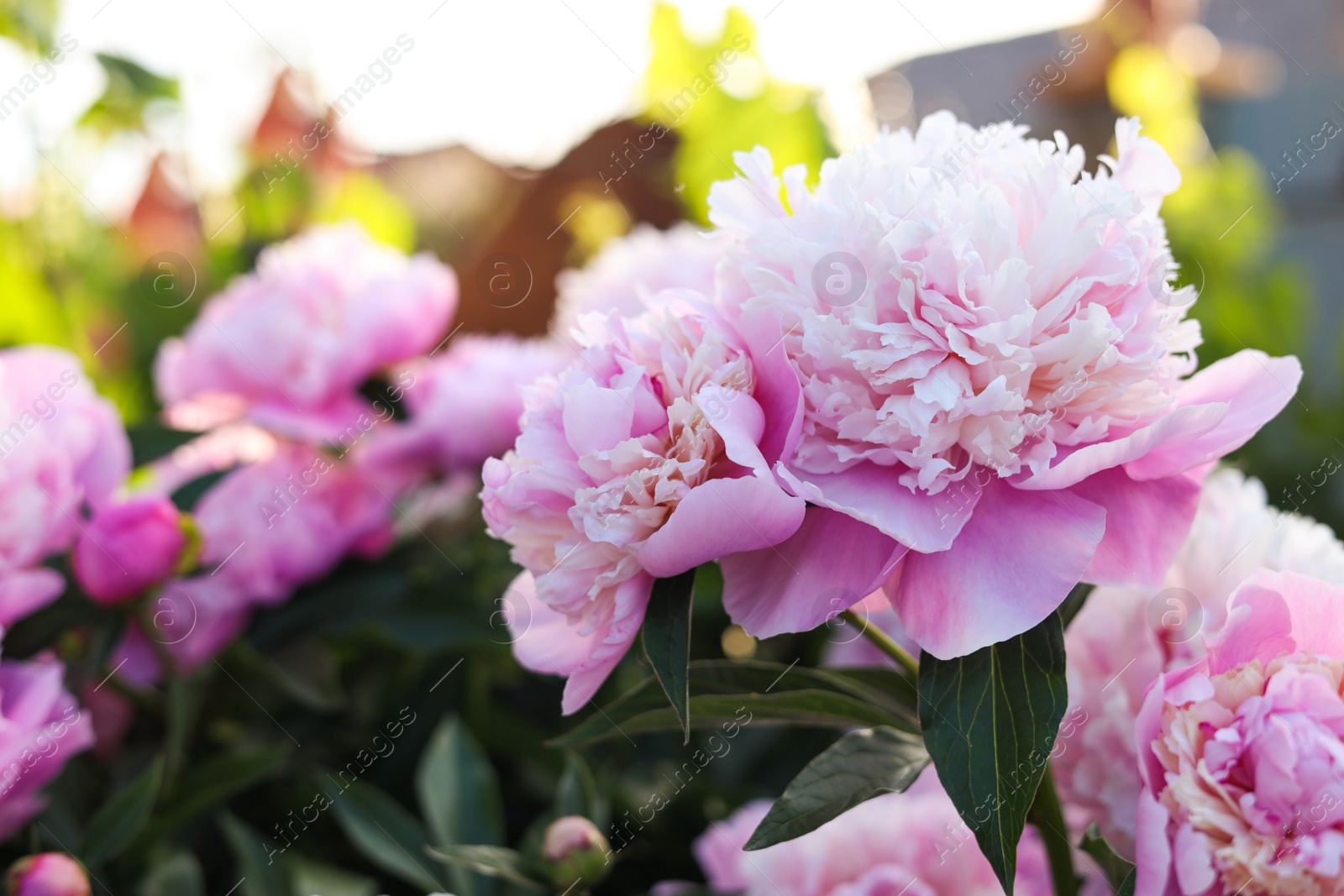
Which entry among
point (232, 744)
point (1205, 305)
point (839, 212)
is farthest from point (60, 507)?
point (1205, 305)

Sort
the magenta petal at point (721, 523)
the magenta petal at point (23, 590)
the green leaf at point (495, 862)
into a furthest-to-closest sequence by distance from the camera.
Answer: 1. the magenta petal at point (23, 590)
2. the green leaf at point (495, 862)
3. the magenta petal at point (721, 523)

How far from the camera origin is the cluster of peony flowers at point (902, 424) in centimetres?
30

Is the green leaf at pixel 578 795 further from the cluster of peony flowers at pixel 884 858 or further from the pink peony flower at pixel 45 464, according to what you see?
the pink peony flower at pixel 45 464

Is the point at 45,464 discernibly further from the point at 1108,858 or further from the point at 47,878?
the point at 1108,858

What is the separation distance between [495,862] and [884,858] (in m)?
0.19

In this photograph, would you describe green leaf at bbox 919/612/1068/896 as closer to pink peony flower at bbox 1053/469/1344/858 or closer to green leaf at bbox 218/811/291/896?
pink peony flower at bbox 1053/469/1344/858

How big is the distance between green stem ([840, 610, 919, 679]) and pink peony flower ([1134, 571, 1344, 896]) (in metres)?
0.08

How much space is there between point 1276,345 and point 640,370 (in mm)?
1261

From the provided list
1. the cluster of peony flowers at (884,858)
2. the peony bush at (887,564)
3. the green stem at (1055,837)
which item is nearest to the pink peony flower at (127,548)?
the peony bush at (887,564)

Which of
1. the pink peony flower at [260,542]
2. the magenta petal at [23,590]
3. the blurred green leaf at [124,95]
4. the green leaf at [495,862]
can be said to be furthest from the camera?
the blurred green leaf at [124,95]

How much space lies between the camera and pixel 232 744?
0.73m

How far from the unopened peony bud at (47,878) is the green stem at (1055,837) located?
396 mm

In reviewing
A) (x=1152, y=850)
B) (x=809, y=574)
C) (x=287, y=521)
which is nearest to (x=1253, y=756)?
(x=1152, y=850)

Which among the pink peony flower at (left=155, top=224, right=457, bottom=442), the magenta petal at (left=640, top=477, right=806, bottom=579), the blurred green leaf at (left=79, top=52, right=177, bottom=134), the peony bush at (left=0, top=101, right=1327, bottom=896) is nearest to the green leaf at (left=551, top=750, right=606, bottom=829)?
the peony bush at (left=0, top=101, right=1327, bottom=896)
